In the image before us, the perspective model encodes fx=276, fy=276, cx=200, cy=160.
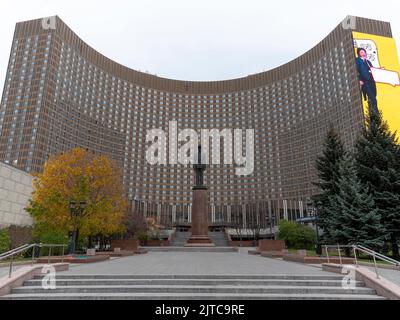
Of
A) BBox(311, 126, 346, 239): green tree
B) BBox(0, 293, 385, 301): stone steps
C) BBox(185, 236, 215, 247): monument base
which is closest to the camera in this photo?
BBox(0, 293, 385, 301): stone steps

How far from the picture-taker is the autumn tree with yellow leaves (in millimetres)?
23500

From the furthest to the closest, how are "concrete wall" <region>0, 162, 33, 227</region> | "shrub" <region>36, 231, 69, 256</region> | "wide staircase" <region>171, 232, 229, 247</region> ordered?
"wide staircase" <region>171, 232, 229, 247</region>
"concrete wall" <region>0, 162, 33, 227</region>
"shrub" <region>36, 231, 69, 256</region>

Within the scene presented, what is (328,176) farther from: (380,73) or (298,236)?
(380,73)

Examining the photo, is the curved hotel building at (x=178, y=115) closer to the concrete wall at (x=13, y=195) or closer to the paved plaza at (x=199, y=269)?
the concrete wall at (x=13, y=195)

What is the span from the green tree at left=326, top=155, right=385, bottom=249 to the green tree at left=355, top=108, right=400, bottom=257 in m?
0.70

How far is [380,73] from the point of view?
8362 centimetres

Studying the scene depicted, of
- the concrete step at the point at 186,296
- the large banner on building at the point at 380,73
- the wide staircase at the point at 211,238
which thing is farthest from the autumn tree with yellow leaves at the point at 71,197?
the large banner on building at the point at 380,73

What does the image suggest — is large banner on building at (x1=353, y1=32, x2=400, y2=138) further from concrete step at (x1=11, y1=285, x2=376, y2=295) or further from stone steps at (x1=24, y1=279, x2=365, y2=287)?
concrete step at (x1=11, y1=285, x2=376, y2=295)

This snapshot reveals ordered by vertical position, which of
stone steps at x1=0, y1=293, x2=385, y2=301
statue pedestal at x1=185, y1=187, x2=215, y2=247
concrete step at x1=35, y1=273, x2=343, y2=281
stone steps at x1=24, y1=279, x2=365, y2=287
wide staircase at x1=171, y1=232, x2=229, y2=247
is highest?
statue pedestal at x1=185, y1=187, x2=215, y2=247

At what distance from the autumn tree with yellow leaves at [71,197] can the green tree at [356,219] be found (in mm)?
19817

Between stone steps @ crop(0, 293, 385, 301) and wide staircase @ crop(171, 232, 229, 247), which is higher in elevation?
stone steps @ crop(0, 293, 385, 301)

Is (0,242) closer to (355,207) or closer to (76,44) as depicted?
(355,207)

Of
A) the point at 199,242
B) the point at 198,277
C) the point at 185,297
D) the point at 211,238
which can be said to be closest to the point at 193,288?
the point at 185,297

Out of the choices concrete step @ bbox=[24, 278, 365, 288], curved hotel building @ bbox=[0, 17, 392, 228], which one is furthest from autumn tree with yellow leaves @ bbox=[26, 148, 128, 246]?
curved hotel building @ bbox=[0, 17, 392, 228]
